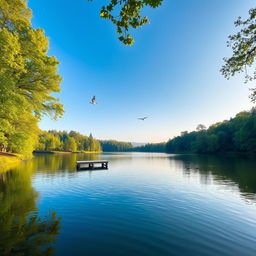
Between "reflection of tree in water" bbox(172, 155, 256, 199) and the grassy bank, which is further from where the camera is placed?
the grassy bank

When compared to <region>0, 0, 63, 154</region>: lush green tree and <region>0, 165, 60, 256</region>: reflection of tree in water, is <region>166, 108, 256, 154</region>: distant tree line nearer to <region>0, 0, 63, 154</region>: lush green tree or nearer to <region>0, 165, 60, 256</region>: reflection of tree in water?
<region>0, 0, 63, 154</region>: lush green tree

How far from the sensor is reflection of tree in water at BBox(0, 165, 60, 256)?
19.4 feet

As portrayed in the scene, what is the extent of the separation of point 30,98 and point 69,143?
442ft

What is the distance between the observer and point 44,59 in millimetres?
16281

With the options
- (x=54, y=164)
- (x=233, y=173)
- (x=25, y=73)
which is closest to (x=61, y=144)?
(x=54, y=164)

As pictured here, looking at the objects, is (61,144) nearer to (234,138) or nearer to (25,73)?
(234,138)

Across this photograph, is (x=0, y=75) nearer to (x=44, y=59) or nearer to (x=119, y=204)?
(x=44, y=59)

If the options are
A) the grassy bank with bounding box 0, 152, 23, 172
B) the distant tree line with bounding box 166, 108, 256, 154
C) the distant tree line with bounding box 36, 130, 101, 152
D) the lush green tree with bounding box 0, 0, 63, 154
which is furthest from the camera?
the distant tree line with bounding box 36, 130, 101, 152

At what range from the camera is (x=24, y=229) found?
7.32 meters

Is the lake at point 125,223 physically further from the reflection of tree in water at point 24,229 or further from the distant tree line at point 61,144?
the distant tree line at point 61,144

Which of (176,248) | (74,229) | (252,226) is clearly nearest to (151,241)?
(176,248)

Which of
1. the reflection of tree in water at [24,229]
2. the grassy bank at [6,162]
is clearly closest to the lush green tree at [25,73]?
the reflection of tree in water at [24,229]

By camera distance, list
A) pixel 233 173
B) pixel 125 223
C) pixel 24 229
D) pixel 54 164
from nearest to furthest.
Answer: pixel 24 229
pixel 125 223
pixel 233 173
pixel 54 164

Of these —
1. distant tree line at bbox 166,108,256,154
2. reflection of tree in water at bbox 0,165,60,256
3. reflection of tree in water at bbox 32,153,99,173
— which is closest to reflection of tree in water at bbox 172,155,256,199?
reflection of tree in water at bbox 0,165,60,256
